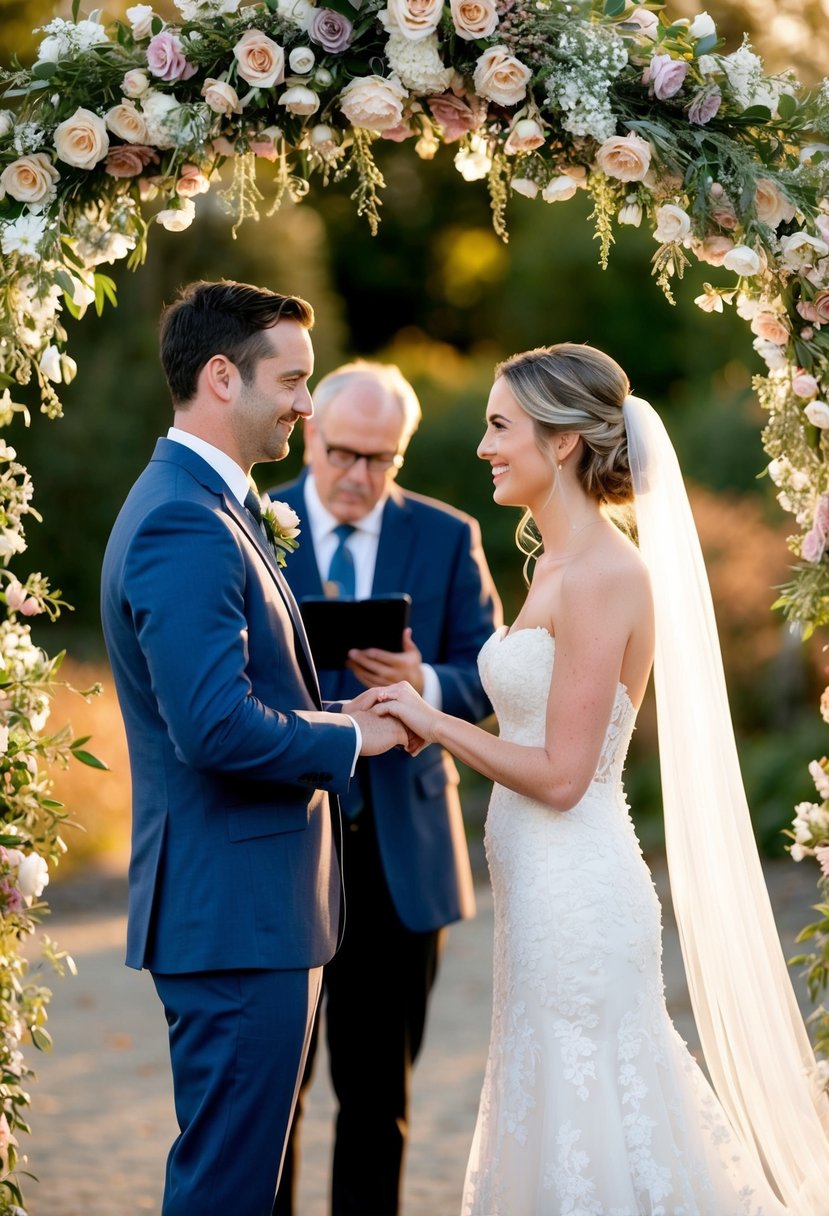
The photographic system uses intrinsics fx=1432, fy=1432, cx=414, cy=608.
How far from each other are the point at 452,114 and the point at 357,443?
1.15 metres

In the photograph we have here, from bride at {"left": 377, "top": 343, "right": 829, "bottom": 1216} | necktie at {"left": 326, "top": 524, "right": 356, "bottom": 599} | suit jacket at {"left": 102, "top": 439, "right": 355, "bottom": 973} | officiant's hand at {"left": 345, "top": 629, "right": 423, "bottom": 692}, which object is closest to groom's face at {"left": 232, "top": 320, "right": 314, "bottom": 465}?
Result: suit jacket at {"left": 102, "top": 439, "right": 355, "bottom": 973}

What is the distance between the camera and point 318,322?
18.9 meters

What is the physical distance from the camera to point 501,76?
11.3 feet

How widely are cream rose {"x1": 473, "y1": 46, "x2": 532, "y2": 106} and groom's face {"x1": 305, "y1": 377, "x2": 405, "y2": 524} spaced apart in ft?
4.04

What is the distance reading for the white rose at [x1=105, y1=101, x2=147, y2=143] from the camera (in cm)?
346

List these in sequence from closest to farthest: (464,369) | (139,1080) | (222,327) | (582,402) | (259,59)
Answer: (222,327) → (259,59) → (582,402) → (139,1080) → (464,369)

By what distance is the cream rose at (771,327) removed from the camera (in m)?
3.71

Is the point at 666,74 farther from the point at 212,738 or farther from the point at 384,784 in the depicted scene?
the point at 384,784

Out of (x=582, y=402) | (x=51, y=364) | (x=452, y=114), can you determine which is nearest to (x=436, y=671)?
(x=582, y=402)

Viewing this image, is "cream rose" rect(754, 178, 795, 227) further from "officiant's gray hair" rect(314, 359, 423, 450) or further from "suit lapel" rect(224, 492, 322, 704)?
"suit lapel" rect(224, 492, 322, 704)

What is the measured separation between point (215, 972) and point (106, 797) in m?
8.00

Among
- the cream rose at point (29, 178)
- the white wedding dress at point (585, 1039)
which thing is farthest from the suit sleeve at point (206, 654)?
the cream rose at point (29, 178)

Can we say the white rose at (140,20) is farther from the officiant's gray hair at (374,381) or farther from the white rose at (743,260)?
the white rose at (743,260)

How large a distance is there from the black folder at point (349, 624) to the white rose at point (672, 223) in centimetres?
117
